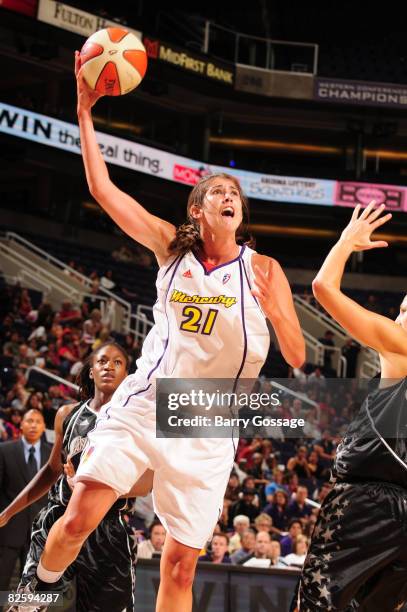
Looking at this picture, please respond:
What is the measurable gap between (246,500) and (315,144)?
18172mm

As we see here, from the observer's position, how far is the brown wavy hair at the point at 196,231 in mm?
4332

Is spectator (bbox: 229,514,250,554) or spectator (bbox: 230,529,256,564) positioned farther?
spectator (bbox: 229,514,250,554)

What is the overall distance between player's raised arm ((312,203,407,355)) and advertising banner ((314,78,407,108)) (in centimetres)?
2034

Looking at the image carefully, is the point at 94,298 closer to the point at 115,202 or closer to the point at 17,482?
the point at 17,482

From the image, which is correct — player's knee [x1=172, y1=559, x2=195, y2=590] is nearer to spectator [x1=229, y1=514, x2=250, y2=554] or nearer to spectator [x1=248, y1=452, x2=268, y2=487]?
spectator [x1=229, y1=514, x2=250, y2=554]

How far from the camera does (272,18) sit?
2577cm

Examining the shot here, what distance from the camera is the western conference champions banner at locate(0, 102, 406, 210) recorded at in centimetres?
1925

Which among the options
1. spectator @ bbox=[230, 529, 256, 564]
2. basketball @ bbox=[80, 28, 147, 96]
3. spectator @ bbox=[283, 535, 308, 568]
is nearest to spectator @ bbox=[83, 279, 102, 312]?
Result: spectator @ bbox=[283, 535, 308, 568]

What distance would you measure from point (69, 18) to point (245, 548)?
14.6 m

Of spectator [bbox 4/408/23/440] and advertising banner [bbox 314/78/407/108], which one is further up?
advertising banner [bbox 314/78/407/108]

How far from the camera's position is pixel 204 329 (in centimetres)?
411

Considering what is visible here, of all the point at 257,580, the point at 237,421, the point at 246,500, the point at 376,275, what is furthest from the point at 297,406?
the point at 376,275

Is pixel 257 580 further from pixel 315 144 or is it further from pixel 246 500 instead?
pixel 315 144

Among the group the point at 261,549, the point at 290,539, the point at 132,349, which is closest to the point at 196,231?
the point at 261,549
